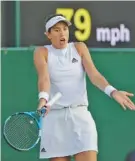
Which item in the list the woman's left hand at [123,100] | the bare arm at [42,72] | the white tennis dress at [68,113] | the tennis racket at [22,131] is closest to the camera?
the woman's left hand at [123,100]

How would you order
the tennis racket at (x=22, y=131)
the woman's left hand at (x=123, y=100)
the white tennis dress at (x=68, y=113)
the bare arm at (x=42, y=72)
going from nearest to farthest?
the woman's left hand at (x=123, y=100)
the bare arm at (x=42, y=72)
the white tennis dress at (x=68, y=113)
the tennis racket at (x=22, y=131)

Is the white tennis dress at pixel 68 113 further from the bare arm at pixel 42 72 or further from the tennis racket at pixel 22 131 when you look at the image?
the tennis racket at pixel 22 131

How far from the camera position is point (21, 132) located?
5508 mm

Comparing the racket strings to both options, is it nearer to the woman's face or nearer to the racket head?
the racket head

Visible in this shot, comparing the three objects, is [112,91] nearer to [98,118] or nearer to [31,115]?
[31,115]

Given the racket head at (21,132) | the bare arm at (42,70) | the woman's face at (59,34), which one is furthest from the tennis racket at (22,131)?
the woman's face at (59,34)

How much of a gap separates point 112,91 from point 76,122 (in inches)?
13.6

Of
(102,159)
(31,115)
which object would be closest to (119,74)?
(102,159)

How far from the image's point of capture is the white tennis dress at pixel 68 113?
192 inches

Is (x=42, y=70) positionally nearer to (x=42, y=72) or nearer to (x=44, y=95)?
(x=42, y=72)

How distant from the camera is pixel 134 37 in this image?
729 cm

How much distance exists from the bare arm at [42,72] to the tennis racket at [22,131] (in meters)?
0.34

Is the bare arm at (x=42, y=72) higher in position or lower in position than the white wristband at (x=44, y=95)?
higher

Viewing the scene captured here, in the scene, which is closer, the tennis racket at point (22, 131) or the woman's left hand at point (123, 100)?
the woman's left hand at point (123, 100)
